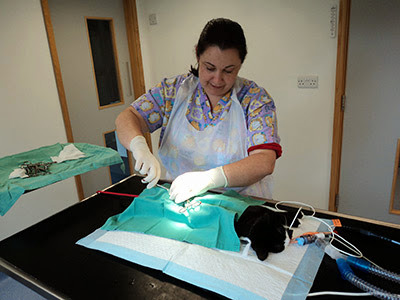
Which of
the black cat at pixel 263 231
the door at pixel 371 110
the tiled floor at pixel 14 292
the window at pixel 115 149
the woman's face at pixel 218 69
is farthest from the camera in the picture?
the window at pixel 115 149

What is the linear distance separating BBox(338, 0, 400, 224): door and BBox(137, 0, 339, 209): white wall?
15 cm

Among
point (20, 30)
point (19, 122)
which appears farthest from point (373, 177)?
point (20, 30)

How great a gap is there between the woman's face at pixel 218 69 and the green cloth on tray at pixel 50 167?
3.16 ft

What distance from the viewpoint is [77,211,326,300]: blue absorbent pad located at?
78 cm

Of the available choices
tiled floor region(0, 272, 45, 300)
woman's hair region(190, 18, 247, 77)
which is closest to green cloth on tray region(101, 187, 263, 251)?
woman's hair region(190, 18, 247, 77)

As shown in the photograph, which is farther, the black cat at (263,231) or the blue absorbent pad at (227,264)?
the black cat at (263,231)

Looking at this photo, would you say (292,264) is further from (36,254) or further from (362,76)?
(362,76)

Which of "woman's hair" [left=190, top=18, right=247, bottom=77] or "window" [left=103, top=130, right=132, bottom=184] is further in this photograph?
"window" [left=103, top=130, right=132, bottom=184]

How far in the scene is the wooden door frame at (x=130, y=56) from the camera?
258 centimetres

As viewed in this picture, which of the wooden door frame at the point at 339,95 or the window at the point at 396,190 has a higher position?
the wooden door frame at the point at 339,95

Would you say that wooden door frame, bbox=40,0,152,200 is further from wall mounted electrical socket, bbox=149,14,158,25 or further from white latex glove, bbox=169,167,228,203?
white latex glove, bbox=169,167,228,203

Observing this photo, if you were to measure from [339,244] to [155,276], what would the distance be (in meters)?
0.59

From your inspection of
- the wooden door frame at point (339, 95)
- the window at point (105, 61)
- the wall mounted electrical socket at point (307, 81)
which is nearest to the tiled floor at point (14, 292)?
the window at point (105, 61)

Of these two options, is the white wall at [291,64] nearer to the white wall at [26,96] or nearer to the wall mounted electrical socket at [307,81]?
the wall mounted electrical socket at [307,81]
